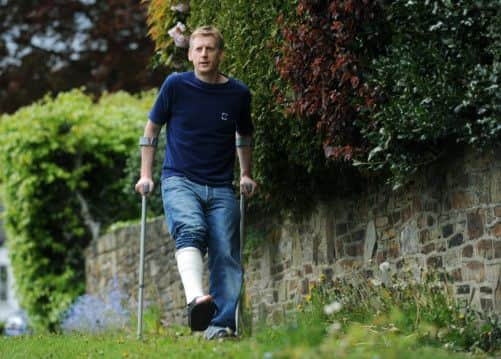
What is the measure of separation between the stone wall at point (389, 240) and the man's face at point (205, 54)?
1.66 metres

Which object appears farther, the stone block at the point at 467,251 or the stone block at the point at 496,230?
the stone block at the point at 467,251

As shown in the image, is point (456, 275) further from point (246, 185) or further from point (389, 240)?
point (246, 185)

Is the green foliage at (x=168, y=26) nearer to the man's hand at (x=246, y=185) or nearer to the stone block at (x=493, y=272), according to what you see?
the man's hand at (x=246, y=185)

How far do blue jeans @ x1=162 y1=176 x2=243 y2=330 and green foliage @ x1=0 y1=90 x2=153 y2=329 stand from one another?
7675mm

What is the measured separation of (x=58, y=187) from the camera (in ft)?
50.9

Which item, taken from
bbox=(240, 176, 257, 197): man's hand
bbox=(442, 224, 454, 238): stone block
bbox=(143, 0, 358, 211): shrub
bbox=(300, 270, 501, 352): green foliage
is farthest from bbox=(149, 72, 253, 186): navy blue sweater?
bbox=(442, 224, 454, 238): stone block

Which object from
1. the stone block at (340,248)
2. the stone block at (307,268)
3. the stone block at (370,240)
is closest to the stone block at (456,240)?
the stone block at (370,240)

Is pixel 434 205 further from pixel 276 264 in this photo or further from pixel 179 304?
pixel 179 304

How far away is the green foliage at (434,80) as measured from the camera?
6355mm

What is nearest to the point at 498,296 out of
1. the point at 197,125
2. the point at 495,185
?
the point at 495,185

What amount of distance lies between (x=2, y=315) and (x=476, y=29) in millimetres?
28485

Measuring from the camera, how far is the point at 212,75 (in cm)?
742

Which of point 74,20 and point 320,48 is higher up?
point 74,20

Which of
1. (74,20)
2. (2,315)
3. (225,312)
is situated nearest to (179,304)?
(225,312)
